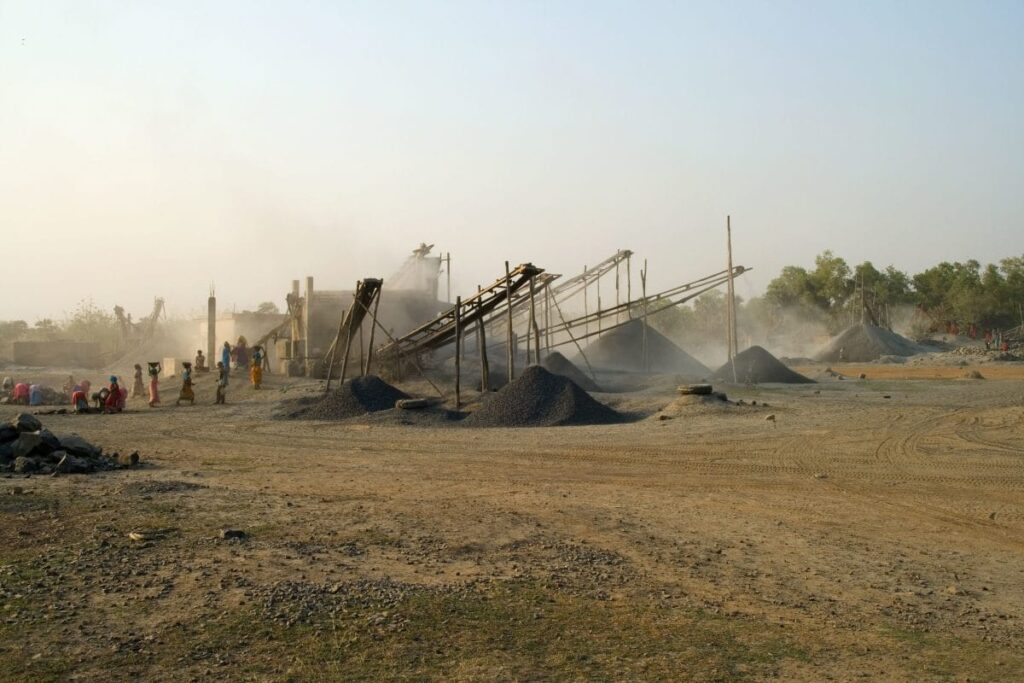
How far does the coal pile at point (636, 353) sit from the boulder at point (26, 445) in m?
29.4

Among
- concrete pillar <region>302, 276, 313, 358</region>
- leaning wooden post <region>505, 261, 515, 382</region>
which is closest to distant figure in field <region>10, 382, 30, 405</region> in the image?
concrete pillar <region>302, 276, 313, 358</region>

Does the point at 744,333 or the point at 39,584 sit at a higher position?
the point at 744,333

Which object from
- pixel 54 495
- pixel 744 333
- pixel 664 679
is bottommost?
pixel 664 679

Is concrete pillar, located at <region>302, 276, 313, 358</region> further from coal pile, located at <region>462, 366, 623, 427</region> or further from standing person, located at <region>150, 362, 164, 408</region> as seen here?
coal pile, located at <region>462, 366, 623, 427</region>

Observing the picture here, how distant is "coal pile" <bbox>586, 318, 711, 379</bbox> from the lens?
1598 inches

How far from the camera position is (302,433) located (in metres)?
19.0

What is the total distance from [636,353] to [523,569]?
116 feet

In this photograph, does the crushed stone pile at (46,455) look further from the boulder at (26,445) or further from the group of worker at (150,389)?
the group of worker at (150,389)

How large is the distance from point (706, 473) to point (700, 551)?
15.7ft

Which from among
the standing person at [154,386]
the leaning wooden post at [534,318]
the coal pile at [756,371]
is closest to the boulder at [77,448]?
the leaning wooden post at [534,318]

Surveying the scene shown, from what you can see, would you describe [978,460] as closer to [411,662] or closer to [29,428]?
[411,662]

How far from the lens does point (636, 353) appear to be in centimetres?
4244

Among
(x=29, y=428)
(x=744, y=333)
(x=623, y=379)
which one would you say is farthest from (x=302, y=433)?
(x=744, y=333)

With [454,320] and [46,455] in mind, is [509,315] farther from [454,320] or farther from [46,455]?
[46,455]
